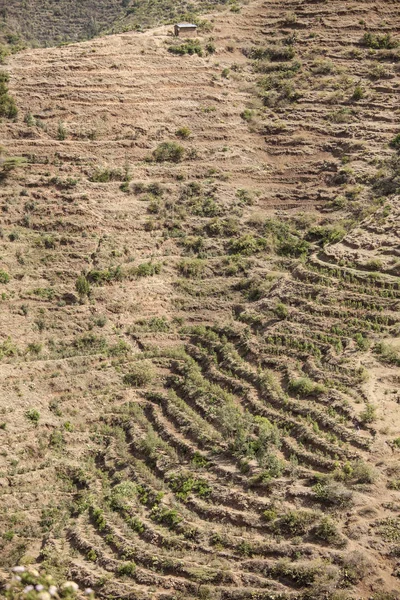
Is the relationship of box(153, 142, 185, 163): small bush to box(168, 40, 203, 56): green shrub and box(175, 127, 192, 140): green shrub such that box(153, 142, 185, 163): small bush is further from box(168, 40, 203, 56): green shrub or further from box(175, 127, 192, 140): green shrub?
box(168, 40, 203, 56): green shrub

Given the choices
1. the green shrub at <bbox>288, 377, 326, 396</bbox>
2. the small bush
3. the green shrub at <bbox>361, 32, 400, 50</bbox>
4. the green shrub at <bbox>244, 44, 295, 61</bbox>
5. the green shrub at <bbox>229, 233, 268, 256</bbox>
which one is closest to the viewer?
the green shrub at <bbox>288, 377, 326, 396</bbox>

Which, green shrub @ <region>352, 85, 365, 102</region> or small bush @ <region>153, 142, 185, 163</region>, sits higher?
green shrub @ <region>352, 85, 365, 102</region>

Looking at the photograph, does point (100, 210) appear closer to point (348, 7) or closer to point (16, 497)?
point (16, 497)

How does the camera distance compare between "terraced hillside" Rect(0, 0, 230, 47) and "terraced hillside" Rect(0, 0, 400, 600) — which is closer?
"terraced hillside" Rect(0, 0, 400, 600)

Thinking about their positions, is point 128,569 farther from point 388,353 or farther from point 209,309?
point 209,309

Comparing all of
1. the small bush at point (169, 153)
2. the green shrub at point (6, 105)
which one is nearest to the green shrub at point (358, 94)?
the small bush at point (169, 153)

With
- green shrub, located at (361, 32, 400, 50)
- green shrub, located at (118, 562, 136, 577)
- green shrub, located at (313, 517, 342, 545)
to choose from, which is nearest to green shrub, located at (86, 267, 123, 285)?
green shrub, located at (118, 562, 136, 577)

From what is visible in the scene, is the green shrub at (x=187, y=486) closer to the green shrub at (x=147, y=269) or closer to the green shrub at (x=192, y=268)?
the green shrub at (x=147, y=269)
